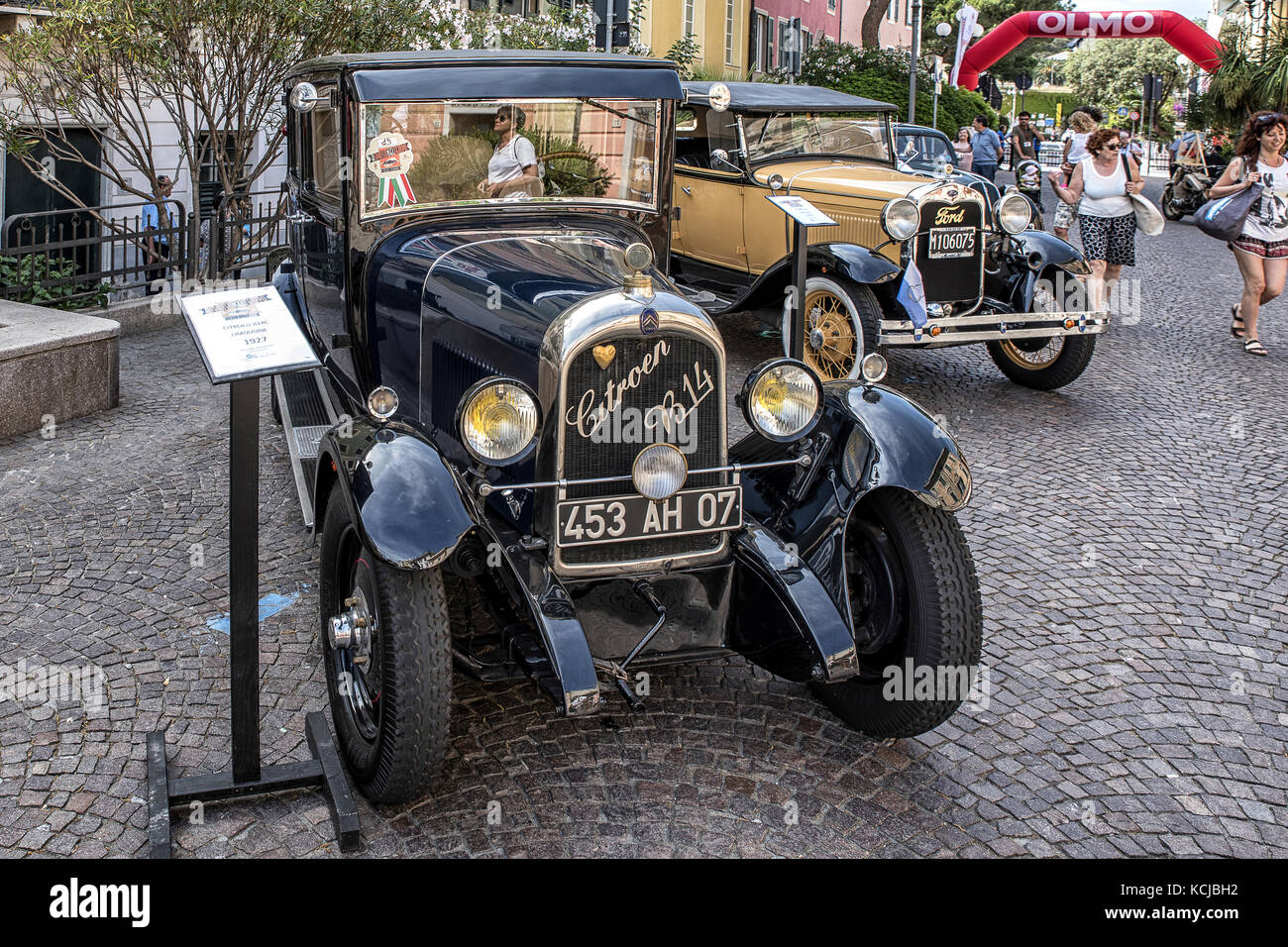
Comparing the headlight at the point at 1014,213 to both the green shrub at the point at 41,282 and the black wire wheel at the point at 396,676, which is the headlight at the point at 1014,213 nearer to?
the black wire wheel at the point at 396,676

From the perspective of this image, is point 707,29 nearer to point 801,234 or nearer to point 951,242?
point 951,242

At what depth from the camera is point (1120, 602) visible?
4.67 meters

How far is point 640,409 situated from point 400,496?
698 mm

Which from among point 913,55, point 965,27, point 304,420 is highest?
point 965,27

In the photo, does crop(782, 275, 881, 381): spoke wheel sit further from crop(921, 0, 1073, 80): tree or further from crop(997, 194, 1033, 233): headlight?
crop(921, 0, 1073, 80): tree

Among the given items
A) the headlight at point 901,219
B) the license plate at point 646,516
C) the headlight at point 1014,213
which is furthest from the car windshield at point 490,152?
the headlight at point 1014,213

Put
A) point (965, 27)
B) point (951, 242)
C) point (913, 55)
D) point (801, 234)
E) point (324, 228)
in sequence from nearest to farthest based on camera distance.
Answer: point (324, 228), point (801, 234), point (951, 242), point (913, 55), point (965, 27)

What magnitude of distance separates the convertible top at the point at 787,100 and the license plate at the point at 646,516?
5.43m

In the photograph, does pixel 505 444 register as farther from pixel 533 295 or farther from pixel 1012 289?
pixel 1012 289

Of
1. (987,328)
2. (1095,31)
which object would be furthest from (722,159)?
(1095,31)

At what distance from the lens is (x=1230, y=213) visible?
318 inches

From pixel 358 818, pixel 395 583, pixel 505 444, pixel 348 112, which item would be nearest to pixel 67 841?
pixel 358 818
